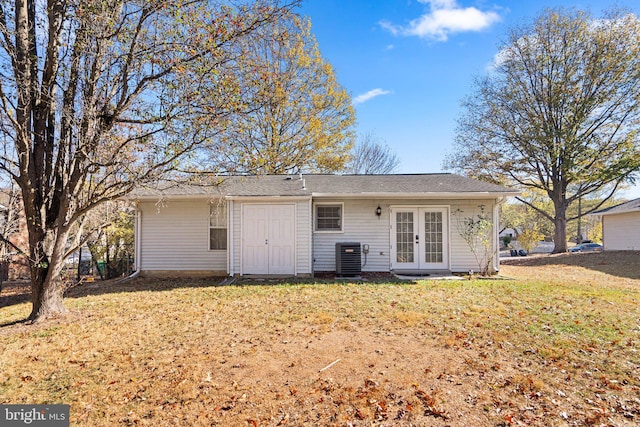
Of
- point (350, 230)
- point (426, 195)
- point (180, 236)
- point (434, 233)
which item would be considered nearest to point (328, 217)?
point (350, 230)

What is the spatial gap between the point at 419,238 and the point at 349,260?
2.42 meters

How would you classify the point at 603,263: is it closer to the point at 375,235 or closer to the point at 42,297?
the point at 375,235

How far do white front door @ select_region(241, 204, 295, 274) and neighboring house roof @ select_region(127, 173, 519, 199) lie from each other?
479mm

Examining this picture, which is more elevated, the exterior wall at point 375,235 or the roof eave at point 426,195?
the roof eave at point 426,195

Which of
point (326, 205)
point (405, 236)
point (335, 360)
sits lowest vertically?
point (335, 360)

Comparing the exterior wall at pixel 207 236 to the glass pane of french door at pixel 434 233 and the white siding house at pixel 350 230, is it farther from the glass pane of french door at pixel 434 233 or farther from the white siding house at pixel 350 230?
the glass pane of french door at pixel 434 233

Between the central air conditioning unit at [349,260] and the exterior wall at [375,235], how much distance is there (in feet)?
2.22

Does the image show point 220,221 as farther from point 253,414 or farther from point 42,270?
point 253,414

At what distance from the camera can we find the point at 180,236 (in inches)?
400

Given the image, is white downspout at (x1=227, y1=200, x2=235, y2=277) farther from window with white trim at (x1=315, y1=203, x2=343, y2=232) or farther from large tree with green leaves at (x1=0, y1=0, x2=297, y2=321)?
large tree with green leaves at (x1=0, y1=0, x2=297, y2=321)

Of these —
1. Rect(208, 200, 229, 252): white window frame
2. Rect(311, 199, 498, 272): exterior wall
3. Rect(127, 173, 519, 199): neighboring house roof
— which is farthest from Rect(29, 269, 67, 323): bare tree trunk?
Rect(311, 199, 498, 272): exterior wall

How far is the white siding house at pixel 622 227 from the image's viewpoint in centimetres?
1717

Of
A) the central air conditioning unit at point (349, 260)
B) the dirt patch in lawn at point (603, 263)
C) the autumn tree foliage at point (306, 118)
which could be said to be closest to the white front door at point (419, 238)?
the central air conditioning unit at point (349, 260)

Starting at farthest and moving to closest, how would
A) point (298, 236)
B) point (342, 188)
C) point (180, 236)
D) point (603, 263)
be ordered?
1. point (603, 263)
2. point (342, 188)
3. point (180, 236)
4. point (298, 236)
